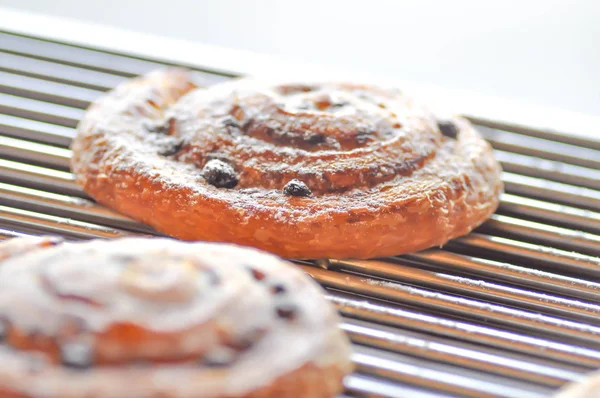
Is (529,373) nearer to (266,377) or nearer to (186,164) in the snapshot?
(266,377)

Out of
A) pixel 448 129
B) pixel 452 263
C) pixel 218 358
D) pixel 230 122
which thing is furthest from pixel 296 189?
pixel 218 358

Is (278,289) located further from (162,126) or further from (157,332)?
(162,126)

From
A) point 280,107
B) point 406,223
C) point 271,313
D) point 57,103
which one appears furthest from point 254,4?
point 271,313

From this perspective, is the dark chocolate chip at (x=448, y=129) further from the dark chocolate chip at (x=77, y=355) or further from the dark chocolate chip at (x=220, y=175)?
the dark chocolate chip at (x=77, y=355)

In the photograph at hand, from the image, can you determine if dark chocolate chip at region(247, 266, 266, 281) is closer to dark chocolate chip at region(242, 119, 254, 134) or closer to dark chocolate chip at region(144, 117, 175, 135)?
dark chocolate chip at region(242, 119, 254, 134)

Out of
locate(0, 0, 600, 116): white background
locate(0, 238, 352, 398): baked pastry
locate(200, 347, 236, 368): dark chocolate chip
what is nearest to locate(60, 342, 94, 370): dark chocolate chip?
locate(0, 238, 352, 398): baked pastry
